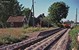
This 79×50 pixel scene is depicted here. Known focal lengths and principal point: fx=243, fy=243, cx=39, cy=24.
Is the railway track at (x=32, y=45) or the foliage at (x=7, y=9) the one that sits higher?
the foliage at (x=7, y=9)

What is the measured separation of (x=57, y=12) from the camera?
11112 centimetres

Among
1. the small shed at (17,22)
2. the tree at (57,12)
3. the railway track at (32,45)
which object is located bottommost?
the railway track at (32,45)

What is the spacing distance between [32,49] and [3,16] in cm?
7965

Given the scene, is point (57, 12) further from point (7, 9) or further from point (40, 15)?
point (7, 9)

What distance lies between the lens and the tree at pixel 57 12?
105938 millimetres

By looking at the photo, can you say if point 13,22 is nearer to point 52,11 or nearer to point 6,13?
point 6,13

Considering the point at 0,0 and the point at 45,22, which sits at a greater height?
the point at 0,0

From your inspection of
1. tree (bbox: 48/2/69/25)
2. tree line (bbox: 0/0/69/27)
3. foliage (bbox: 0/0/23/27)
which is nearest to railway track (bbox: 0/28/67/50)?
tree line (bbox: 0/0/69/27)

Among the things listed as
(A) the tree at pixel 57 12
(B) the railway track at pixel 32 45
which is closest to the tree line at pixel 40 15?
(A) the tree at pixel 57 12

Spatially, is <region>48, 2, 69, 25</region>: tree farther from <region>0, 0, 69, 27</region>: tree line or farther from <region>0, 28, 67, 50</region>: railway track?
<region>0, 28, 67, 50</region>: railway track

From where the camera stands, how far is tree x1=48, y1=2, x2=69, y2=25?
106 m

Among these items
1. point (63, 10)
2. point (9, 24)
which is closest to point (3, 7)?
point (9, 24)

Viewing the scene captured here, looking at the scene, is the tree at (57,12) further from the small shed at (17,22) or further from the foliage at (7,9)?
the small shed at (17,22)

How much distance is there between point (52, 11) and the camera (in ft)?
361
